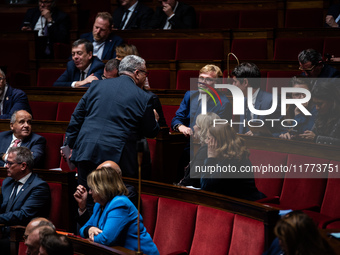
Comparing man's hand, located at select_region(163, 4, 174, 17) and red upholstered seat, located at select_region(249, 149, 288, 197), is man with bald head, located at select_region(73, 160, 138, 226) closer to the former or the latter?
red upholstered seat, located at select_region(249, 149, 288, 197)

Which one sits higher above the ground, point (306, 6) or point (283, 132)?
point (306, 6)

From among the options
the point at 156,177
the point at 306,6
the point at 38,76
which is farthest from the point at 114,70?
the point at 306,6

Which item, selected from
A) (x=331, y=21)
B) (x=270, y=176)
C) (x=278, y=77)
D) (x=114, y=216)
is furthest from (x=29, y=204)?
(x=331, y=21)

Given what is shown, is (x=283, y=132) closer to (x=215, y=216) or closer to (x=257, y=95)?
(x=257, y=95)

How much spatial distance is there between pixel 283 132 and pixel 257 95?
0.17 metres

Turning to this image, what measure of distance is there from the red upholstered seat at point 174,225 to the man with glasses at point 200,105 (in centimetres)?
45

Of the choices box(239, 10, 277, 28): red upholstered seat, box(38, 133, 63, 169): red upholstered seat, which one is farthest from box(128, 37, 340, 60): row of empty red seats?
box(38, 133, 63, 169): red upholstered seat

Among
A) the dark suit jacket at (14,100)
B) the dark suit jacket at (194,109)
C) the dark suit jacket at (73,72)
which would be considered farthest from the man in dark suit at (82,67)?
the dark suit jacket at (194,109)

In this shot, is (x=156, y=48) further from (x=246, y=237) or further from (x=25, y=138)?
(x=246, y=237)

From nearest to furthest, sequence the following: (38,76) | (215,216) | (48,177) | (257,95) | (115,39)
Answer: (215,216) < (48,177) < (257,95) < (115,39) < (38,76)

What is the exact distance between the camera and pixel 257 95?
1920 mm

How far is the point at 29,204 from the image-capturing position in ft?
5.60

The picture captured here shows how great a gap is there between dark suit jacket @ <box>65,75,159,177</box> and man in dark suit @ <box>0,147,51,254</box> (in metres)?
0.21

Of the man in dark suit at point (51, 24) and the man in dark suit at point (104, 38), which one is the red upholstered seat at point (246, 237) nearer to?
the man in dark suit at point (104, 38)
